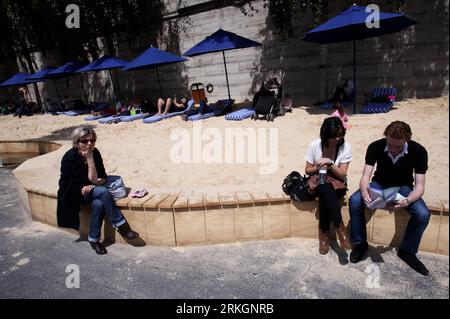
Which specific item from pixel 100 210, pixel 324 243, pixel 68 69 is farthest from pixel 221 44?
pixel 68 69

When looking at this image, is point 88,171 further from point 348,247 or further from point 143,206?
point 348,247

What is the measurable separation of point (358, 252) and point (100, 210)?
262 centimetres

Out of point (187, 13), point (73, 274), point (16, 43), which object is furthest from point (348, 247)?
point (16, 43)

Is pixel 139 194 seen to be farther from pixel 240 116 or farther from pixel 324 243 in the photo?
pixel 240 116

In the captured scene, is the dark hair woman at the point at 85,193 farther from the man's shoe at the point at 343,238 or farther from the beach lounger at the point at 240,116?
the beach lounger at the point at 240,116

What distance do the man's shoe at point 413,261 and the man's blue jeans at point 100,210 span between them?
2735 millimetres

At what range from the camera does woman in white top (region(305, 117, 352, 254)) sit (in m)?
3.04

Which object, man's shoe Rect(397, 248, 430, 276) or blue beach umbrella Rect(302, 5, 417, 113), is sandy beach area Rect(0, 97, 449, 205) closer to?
man's shoe Rect(397, 248, 430, 276)

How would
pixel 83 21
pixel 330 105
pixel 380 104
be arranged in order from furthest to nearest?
pixel 83 21, pixel 330 105, pixel 380 104

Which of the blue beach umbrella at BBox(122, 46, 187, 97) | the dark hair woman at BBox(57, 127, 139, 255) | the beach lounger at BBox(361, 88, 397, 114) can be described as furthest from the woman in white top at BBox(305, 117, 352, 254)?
the blue beach umbrella at BBox(122, 46, 187, 97)

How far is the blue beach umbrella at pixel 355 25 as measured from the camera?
7046mm

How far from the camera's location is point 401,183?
2889mm

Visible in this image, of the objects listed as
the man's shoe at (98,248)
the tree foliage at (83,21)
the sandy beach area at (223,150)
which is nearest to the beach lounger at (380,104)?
the sandy beach area at (223,150)
